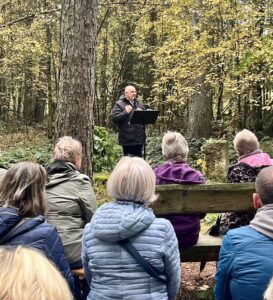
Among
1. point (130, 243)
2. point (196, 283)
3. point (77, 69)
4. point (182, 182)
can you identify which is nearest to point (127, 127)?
point (77, 69)

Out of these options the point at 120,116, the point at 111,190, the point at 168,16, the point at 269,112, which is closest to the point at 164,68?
the point at 168,16

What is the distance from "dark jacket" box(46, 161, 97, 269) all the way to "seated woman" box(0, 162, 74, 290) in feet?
1.83

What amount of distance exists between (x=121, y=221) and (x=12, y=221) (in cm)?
68

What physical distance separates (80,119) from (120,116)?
3668 mm

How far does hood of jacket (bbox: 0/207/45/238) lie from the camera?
286 centimetres

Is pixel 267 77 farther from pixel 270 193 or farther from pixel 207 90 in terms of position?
pixel 270 193

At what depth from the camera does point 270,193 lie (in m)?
2.90

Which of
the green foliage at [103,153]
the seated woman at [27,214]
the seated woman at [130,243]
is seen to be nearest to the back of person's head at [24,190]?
the seated woman at [27,214]

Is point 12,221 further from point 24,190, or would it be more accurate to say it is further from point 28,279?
point 28,279

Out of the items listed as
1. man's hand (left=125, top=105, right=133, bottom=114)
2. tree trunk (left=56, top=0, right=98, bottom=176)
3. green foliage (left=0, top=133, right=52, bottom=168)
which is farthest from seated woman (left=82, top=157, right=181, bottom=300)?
green foliage (left=0, top=133, right=52, bottom=168)

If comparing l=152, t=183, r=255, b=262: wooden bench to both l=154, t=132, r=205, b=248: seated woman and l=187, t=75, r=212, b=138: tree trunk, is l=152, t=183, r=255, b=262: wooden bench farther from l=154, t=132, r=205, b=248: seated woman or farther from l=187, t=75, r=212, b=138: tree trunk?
l=187, t=75, r=212, b=138: tree trunk

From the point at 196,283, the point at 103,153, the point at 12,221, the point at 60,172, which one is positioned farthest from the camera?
the point at 103,153

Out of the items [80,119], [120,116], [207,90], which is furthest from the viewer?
[207,90]

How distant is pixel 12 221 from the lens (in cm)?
290
